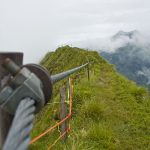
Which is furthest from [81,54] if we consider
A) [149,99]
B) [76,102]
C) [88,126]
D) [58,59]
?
[88,126]

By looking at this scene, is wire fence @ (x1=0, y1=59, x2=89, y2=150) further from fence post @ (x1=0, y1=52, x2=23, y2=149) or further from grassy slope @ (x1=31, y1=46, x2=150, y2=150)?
grassy slope @ (x1=31, y1=46, x2=150, y2=150)

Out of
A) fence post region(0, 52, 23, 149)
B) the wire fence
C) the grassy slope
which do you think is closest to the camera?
the wire fence

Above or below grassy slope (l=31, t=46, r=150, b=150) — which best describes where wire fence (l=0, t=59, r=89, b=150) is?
above

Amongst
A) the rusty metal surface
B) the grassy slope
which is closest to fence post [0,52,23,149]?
the rusty metal surface

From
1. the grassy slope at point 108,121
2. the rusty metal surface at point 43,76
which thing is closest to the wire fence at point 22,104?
the rusty metal surface at point 43,76

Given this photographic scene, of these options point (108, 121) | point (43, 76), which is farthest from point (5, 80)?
point (108, 121)

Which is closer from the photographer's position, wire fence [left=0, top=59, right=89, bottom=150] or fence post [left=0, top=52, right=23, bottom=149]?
wire fence [left=0, top=59, right=89, bottom=150]

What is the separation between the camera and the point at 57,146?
788 centimetres

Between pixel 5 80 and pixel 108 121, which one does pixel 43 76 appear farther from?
pixel 108 121

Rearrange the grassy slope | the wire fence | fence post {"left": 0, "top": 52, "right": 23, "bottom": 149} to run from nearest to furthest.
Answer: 1. the wire fence
2. fence post {"left": 0, "top": 52, "right": 23, "bottom": 149}
3. the grassy slope

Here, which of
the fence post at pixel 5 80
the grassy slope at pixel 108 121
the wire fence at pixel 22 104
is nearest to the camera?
the wire fence at pixel 22 104

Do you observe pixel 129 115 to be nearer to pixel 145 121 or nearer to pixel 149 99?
pixel 145 121

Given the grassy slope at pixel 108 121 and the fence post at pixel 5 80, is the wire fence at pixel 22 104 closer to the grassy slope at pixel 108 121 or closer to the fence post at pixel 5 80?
the fence post at pixel 5 80

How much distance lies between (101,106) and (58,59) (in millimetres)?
20440
